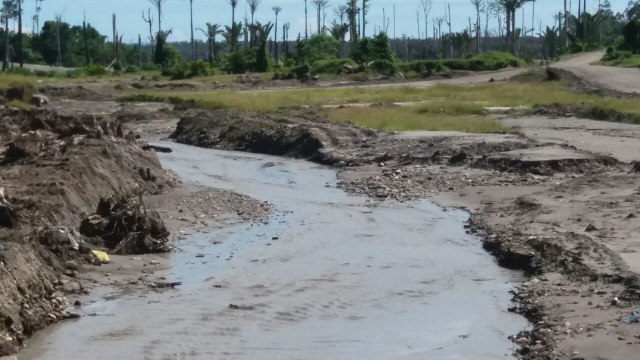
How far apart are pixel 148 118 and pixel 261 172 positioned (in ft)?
55.5

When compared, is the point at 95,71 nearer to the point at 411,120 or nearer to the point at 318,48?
the point at 318,48

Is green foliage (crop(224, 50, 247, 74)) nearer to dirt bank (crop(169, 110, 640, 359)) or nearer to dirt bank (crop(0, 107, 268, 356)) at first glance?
dirt bank (crop(169, 110, 640, 359))

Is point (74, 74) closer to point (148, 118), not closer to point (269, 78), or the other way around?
point (269, 78)

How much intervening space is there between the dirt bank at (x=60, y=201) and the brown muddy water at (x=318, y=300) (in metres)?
0.42

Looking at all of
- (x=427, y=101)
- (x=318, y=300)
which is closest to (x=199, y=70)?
(x=427, y=101)

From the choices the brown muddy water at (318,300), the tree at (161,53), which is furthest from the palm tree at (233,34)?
the brown muddy water at (318,300)

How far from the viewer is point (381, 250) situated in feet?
51.0

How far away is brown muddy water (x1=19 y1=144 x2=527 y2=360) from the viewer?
10.0 metres

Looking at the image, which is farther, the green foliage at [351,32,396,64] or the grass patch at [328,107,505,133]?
the green foliage at [351,32,396,64]

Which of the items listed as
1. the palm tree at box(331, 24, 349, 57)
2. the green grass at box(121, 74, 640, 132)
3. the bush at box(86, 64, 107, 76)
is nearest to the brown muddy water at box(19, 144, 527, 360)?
the green grass at box(121, 74, 640, 132)

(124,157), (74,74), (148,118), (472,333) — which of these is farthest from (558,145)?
(74,74)

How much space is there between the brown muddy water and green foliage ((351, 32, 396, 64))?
57497 mm

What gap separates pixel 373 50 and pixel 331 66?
5446 mm

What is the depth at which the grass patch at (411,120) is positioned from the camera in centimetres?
3170
